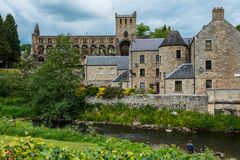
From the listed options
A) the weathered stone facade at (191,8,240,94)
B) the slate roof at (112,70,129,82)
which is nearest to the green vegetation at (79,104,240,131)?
the weathered stone facade at (191,8,240,94)

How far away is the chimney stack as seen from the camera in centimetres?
3591

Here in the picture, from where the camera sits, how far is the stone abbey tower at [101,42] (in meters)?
82.2

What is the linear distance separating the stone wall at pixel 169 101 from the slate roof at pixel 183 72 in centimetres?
329

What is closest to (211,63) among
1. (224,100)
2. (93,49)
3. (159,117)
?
(224,100)

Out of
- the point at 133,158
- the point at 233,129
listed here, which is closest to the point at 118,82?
the point at 233,129

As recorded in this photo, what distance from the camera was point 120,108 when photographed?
37219 mm

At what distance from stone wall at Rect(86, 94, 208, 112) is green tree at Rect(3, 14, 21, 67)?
116ft

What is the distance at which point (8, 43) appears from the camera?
66.6 meters

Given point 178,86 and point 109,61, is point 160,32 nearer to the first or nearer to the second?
point 109,61

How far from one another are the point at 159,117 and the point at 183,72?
6.86 metres

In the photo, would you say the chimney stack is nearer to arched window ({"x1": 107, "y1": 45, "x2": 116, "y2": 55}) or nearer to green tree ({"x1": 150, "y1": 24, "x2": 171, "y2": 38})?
green tree ({"x1": 150, "y1": 24, "x2": 171, "y2": 38})

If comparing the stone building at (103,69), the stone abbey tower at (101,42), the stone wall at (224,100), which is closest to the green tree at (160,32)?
the stone abbey tower at (101,42)

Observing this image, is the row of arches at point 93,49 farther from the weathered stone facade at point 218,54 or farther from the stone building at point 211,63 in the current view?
the weathered stone facade at point 218,54

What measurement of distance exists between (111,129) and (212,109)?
1012cm
